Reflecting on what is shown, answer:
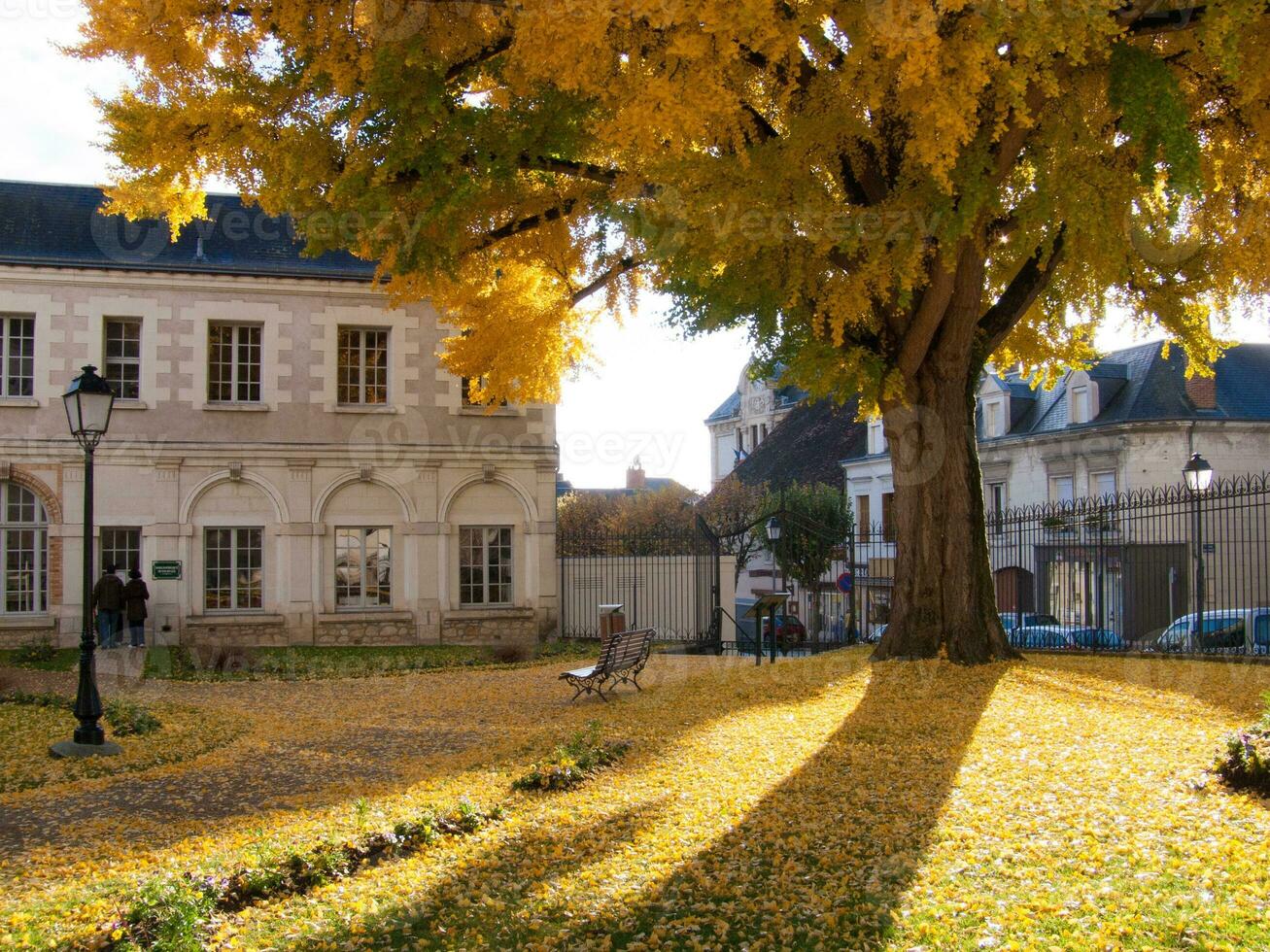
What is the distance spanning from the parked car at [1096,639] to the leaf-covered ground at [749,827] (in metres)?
4.20

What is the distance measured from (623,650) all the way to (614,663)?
24 centimetres

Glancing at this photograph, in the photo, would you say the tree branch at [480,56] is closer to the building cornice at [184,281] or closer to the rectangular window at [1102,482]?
the building cornice at [184,281]

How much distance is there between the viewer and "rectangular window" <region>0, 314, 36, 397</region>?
2117cm

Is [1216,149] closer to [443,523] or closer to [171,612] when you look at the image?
[443,523]

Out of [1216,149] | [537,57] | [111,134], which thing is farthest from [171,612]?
[1216,149]

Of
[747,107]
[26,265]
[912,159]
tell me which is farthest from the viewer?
[26,265]

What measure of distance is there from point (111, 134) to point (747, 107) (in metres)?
7.17

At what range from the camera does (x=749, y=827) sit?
732 cm

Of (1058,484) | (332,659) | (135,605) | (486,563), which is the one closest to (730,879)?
(332,659)

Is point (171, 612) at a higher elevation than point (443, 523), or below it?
below

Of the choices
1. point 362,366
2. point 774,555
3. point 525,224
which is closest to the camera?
point 525,224

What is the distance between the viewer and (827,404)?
4928 cm

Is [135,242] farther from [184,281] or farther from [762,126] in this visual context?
[762,126]

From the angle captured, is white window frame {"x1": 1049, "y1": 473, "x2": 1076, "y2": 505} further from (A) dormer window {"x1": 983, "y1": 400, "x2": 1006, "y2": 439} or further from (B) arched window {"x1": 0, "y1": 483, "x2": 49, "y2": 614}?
(B) arched window {"x1": 0, "y1": 483, "x2": 49, "y2": 614}
